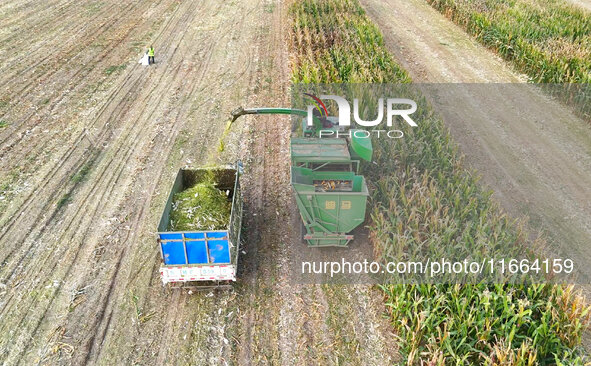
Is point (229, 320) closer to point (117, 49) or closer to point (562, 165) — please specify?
point (562, 165)

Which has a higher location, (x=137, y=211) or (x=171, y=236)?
(x=171, y=236)

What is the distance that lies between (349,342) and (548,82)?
14.3 m

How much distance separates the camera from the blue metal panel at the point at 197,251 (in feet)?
26.2

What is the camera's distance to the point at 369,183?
431 inches

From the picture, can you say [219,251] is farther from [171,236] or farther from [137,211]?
[137,211]

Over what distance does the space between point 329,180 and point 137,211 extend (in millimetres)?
4557

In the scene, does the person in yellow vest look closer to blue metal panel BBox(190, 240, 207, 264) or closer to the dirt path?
the dirt path

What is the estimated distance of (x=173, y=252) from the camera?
8078 mm

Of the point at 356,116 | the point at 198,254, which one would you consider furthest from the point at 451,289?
the point at 356,116

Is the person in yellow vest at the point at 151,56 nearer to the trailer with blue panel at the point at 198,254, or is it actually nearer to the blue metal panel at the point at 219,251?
the trailer with blue panel at the point at 198,254

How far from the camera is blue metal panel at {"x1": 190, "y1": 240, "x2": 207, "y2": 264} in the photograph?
800 cm

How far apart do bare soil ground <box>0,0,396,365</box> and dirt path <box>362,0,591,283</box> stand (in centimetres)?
519

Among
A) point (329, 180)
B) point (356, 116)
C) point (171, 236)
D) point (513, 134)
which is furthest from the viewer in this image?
point (513, 134)

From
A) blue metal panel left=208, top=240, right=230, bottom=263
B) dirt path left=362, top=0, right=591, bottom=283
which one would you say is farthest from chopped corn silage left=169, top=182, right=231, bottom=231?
dirt path left=362, top=0, right=591, bottom=283
